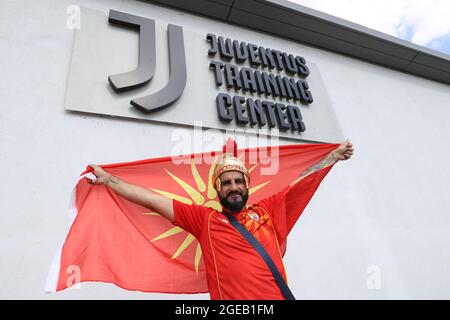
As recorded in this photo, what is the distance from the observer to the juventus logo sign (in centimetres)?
221

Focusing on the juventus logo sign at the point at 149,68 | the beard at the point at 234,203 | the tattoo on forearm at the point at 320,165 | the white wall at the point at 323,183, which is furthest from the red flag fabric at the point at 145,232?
the juventus logo sign at the point at 149,68

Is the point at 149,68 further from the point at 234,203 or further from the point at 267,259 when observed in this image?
the point at 267,259

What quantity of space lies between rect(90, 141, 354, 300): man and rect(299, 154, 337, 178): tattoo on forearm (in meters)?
0.15

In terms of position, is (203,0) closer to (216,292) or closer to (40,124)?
(40,124)

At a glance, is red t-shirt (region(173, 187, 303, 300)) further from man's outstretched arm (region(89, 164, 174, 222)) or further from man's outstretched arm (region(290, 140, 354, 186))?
man's outstretched arm (region(290, 140, 354, 186))

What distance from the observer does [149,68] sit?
7.82ft

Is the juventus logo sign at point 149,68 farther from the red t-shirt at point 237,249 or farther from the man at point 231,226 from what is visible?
the red t-shirt at point 237,249

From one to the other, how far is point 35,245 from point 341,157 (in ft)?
5.88

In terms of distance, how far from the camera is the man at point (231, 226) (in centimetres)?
116

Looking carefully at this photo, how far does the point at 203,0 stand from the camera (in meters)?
2.86

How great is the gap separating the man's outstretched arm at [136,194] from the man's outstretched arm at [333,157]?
734 millimetres

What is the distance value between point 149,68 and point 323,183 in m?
1.76

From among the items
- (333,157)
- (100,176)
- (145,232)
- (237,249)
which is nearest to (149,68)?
(100,176)
